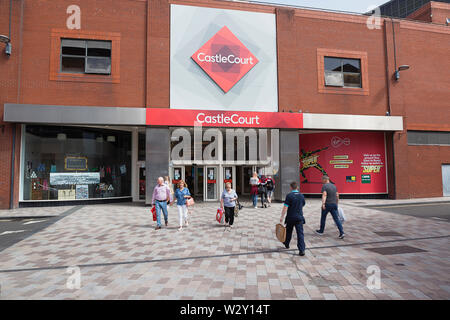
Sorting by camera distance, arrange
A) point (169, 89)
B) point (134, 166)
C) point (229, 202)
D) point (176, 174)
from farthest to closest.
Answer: point (134, 166)
point (176, 174)
point (169, 89)
point (229, 202)

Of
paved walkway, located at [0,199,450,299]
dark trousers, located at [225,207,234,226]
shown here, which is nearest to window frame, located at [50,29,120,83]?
paved walkway, located at [0,199,450,299]

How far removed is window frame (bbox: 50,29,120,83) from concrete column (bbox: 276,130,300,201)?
32.2 feet

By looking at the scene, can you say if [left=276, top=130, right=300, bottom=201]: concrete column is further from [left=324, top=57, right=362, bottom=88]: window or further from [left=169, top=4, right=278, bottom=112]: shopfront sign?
[left=324, top=57, right=362, bottom=88]: window

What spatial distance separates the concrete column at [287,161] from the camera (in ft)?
45.6

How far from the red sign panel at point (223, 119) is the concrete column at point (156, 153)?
0.54 m

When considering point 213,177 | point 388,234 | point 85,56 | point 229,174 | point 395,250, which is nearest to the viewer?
point 395,250

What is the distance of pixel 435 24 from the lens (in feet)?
55.1

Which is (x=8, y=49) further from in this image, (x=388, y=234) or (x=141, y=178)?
(x=388, y=234)

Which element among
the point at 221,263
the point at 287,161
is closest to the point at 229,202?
the point at 221,263

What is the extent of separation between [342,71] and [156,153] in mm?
12458

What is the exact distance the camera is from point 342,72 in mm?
15328

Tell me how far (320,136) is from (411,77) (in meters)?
7.08

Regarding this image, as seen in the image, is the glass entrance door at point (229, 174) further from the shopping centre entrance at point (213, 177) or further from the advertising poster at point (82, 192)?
the advertising poster at point (82, 192)

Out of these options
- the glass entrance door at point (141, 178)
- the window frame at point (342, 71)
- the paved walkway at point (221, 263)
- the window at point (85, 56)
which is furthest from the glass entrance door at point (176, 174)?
the window frame at point (342, 71)
